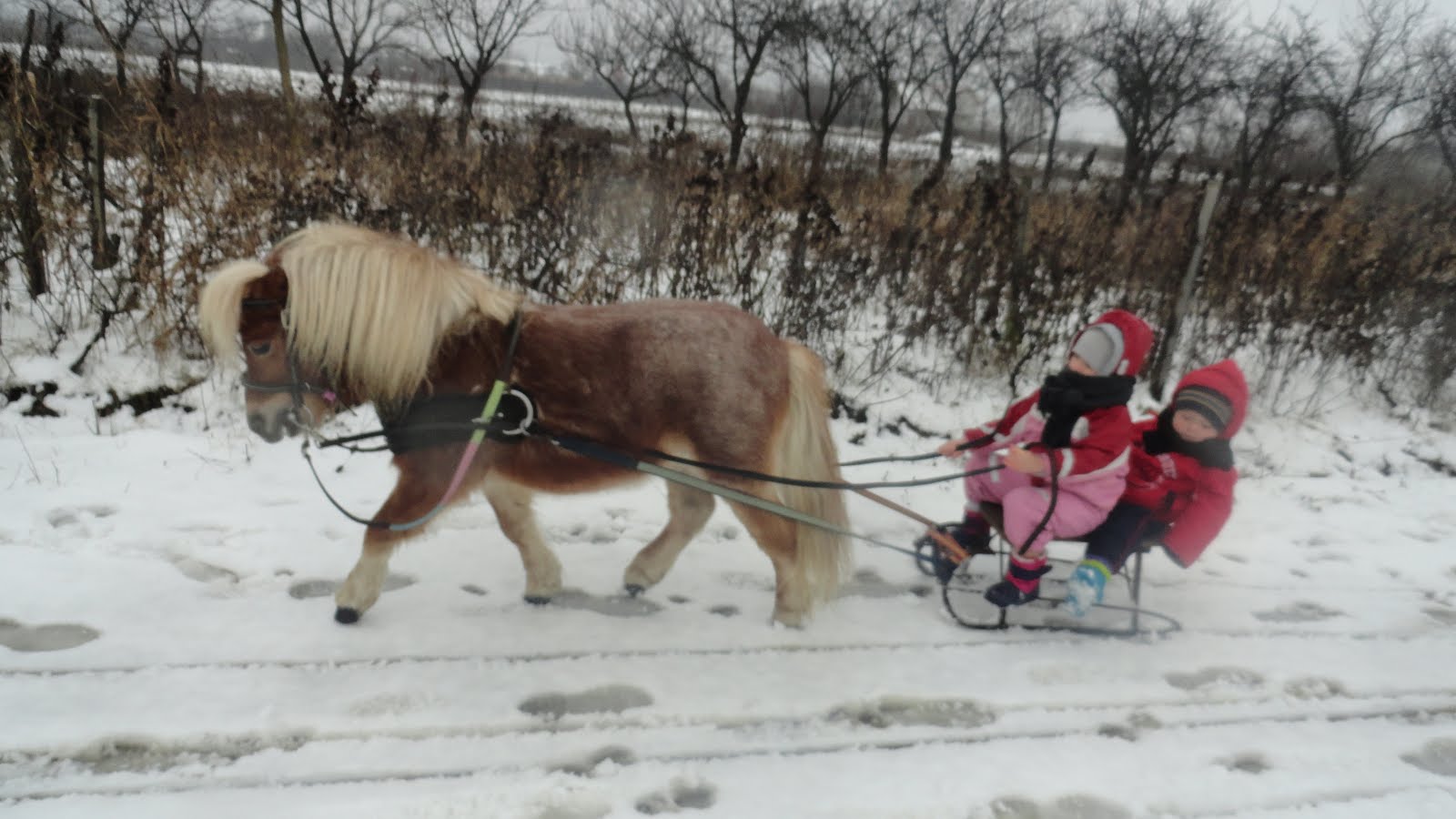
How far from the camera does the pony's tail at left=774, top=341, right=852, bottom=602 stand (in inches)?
115

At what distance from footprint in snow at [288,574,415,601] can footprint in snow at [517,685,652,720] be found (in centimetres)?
83

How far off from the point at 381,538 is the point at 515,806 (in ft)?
3.53

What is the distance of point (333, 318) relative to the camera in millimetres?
2342

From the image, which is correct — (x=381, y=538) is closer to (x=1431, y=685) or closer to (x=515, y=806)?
(x=515, y=806)

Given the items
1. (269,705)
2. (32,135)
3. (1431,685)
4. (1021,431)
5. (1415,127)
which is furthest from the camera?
(1415,127)

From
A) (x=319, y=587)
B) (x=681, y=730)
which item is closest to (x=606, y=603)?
(x=681, y=730)

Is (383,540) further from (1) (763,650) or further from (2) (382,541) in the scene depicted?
(1) (763,650)

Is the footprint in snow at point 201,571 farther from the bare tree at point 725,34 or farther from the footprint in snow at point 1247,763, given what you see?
the bare tree at point 725,34

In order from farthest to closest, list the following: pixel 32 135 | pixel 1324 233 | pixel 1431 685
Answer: pixel 1324 233
pixel 32 135
pixel 1431 685

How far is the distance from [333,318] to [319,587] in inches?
47.9

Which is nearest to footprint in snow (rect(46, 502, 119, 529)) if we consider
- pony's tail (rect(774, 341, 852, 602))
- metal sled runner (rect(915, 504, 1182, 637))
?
pony's tail (rect(774, 341, 852, 602))

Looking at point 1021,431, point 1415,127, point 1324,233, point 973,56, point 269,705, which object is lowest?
point 269,705

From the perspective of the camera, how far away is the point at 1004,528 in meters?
3.03

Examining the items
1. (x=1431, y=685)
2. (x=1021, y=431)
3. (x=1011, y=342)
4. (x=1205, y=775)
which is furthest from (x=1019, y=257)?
(x=1205, y=775)
